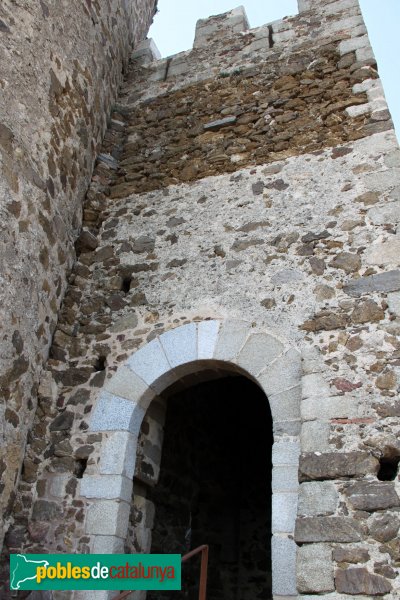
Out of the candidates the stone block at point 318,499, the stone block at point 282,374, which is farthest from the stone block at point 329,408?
the stone block at point 318,499

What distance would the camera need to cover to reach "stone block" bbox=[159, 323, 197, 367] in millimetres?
4168

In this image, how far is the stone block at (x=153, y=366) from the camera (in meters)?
4.20

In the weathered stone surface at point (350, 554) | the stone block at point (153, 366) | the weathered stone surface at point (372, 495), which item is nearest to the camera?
the weathered stone surface at point (350, 554)

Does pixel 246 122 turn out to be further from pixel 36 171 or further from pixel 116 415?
pixel 116 415

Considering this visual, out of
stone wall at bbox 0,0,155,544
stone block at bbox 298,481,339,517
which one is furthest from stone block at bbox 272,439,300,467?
stone wall at bbox 0,0,155,544

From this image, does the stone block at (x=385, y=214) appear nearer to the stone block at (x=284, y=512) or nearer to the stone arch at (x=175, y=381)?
the stone arch at (x=175, y=381)

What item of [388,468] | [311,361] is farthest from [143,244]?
[388,468]

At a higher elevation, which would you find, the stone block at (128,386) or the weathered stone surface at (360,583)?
the stone block at (128,386)

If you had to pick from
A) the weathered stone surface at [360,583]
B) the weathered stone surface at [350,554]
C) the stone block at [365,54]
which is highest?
the stone block at [365,54]

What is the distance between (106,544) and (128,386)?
1.09 meters

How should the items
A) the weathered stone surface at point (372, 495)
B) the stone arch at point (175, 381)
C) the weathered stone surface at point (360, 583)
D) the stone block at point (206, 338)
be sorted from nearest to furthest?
the weathered stone surface at point (360, 583) → the weathered stone surface at point (372, 495) → the stone arch at point (175, 381) → the stone block at point (206, 338)

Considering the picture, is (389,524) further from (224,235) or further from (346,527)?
(224,235)

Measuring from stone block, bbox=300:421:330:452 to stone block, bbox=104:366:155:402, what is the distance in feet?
4.27

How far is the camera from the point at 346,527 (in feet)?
9.80
